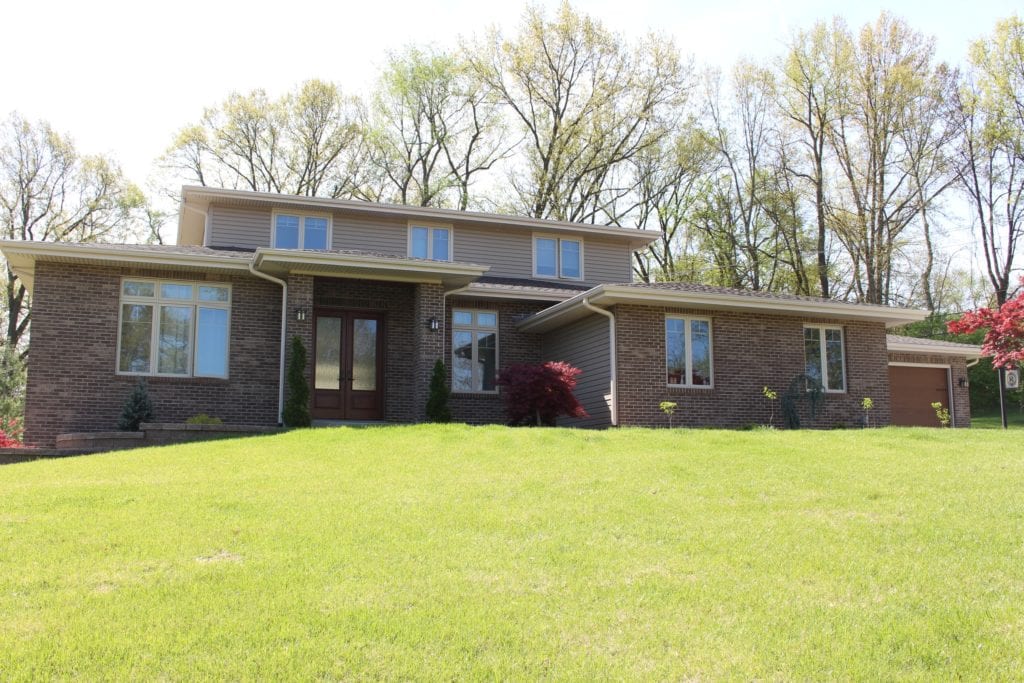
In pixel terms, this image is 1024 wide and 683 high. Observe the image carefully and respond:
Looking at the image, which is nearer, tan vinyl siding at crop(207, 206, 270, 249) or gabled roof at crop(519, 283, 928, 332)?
gabled roof at crop(519, 283, 928, 332)

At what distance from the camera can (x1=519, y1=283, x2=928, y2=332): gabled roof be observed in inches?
609

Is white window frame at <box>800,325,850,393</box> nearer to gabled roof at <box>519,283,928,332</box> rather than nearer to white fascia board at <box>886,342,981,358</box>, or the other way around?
gabled roof at <box>519,283,928,332</box>

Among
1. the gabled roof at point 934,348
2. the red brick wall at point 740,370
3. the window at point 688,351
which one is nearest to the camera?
the red brick wall at point 740,370

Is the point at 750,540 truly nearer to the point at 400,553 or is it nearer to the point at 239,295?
the point at 400,553

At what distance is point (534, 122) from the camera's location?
32031mm

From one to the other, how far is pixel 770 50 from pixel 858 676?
29.4 meters

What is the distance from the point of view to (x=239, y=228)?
1880cm

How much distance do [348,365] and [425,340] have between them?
1.83m

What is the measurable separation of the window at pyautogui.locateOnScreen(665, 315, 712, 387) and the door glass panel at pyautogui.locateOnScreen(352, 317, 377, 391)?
218 inches

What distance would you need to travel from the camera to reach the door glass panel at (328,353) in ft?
54.1

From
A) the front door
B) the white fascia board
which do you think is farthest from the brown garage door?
the front door

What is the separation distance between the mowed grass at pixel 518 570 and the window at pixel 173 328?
5.24 meters

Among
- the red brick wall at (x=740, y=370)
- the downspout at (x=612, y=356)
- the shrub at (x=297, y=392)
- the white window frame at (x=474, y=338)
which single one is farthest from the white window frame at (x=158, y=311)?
the red brick wall at (x=740, y=370)

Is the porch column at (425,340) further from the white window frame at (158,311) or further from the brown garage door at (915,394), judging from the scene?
the brown garage door at (915,394)
